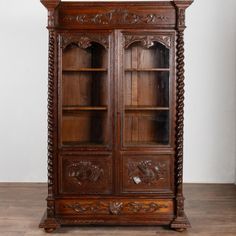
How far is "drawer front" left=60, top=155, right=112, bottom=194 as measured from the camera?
3990 millimetres

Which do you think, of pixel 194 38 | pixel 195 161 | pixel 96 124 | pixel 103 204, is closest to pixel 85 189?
pixel 103 204

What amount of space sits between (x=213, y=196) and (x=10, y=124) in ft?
7.87

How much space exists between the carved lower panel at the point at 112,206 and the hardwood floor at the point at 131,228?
0.15 meters

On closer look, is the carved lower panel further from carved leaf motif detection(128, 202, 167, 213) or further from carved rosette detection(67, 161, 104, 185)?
carved rosette detection(67, 161, 104, 185)

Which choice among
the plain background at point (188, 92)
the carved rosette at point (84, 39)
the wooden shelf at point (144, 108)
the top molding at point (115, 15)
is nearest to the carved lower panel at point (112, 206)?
the wooden shelf at point (144, 108)

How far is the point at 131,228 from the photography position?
4.02m

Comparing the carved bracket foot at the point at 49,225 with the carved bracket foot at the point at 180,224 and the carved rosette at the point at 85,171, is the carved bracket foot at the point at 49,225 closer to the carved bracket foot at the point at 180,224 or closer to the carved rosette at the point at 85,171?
the carved rosette at the point at 85,171

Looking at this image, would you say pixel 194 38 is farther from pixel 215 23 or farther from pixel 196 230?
pixel 196 230

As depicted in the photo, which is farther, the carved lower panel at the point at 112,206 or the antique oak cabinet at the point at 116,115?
the carved lower panel at the point at 112,206

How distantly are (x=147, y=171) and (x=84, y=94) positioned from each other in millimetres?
869

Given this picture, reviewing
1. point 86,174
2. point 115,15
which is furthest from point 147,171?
point 115,15

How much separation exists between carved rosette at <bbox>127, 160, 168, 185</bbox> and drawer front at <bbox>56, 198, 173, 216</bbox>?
0.58ft

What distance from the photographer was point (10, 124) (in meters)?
5.43

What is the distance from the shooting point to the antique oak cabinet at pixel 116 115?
12.8ft
